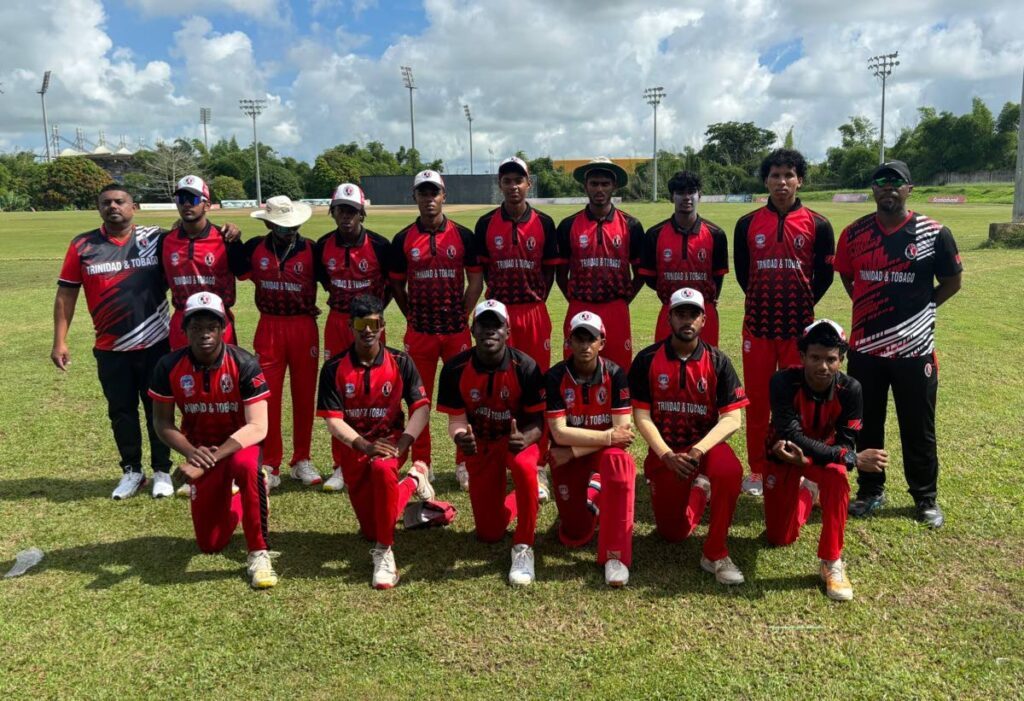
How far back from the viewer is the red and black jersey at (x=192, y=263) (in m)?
6.05

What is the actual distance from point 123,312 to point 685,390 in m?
4.62

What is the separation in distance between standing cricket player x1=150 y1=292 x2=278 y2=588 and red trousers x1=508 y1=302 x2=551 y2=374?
2247 millimetres

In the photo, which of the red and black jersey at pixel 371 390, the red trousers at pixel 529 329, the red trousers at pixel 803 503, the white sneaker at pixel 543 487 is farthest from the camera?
the red trousers at pixel 529 329

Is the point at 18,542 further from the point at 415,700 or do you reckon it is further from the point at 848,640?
the point at 848,640

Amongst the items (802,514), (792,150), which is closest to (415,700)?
(802,514)

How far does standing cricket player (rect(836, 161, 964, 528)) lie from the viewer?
516 centimetres

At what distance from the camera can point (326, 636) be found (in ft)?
13.1

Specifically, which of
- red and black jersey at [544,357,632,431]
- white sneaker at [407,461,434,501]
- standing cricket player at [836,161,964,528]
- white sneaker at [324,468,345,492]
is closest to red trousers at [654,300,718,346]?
standing cricket player at [836,161,964,528]

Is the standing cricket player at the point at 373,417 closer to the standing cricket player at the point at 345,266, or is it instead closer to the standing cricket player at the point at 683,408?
the standing cricket player at the point at 345,266

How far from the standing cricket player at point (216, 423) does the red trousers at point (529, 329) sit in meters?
2.25

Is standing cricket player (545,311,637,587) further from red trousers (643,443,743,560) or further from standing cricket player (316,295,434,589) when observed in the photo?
standing cricket player (316,295,434,589)

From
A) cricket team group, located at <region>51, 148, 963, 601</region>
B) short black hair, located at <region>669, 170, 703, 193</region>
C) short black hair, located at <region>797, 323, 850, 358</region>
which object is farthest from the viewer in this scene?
short black hair, located at <region>669, 170, 703, 193</region>

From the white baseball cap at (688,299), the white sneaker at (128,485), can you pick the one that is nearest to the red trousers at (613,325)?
the white baseball cap at (688,299)

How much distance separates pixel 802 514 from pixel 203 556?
13.8 ft
